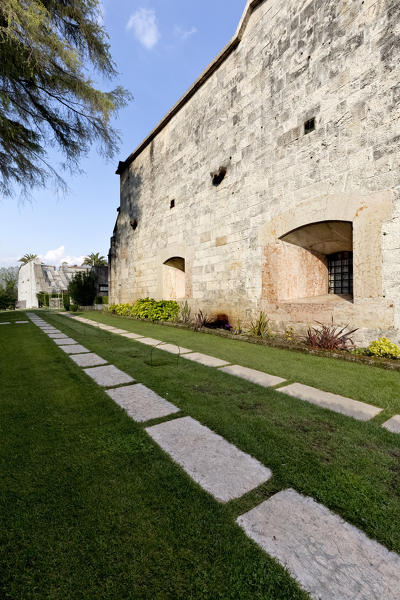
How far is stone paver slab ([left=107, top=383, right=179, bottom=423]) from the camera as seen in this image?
5.94ft

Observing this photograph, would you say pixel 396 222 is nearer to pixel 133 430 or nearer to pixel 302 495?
pixel 302 495

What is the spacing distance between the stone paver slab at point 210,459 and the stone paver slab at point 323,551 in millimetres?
145

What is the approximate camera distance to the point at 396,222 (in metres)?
3.46

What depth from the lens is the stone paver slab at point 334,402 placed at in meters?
1.89

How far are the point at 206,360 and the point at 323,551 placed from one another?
99.4 inches

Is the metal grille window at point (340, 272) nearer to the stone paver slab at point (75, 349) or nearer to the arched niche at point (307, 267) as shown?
the arched niche at point (307, 267)

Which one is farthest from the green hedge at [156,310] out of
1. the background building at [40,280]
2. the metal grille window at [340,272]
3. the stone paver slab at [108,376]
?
the background building at [40,280]

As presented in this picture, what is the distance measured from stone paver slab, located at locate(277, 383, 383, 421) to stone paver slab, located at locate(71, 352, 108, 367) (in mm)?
2177

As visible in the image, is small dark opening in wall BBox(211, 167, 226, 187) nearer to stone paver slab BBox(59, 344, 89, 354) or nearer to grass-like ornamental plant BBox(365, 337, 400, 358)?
grass-like ornamental plant BBox(365, 337, 400, 358)

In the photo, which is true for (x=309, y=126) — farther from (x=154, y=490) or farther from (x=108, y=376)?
(x=154, y=490)

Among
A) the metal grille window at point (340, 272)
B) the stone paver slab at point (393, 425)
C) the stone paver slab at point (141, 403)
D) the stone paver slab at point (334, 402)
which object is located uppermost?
the metal grille window at point (340, 272)

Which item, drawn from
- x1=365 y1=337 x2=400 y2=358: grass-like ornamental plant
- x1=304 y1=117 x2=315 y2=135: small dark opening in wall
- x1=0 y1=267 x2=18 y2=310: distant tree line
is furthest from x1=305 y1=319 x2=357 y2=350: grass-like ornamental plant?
x1=0 y1=267 x2=18 y2=310: distant tree line

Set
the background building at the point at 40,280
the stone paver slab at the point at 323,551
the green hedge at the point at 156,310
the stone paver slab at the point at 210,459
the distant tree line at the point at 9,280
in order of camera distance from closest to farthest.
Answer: the stone paver slab at the point at 323,551 < the stone paver slab at the point at 210,459 < the green hedge at the point at 156,310 < the background building at the point at 40,280 < the distant tree line at the point at 9,280

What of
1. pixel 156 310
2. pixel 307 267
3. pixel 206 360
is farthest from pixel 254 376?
pixel 156 310
